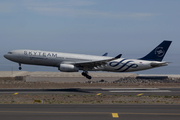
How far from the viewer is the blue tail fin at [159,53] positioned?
1918 inches

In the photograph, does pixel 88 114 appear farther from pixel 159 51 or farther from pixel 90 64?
pixel 159 51

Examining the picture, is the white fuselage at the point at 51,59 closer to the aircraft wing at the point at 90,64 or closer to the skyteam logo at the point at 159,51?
Answer: the aircraft wing at the point at 90,64

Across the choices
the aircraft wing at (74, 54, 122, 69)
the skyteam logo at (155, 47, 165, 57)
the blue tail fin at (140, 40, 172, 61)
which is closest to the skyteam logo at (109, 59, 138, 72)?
the aircraft wing at (74, 54, 122, 69)

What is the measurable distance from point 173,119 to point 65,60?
28.6m

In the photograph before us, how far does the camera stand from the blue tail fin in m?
48.7

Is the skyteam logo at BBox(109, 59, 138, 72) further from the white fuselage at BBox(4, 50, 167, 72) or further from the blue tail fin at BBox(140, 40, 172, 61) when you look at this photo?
the blue tail fin at BBox(140, 40, 172, 61)

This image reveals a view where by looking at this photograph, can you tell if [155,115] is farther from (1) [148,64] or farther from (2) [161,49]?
(2) [161,49]

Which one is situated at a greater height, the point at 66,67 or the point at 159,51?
the point at 159,51

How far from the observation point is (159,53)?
161 ft

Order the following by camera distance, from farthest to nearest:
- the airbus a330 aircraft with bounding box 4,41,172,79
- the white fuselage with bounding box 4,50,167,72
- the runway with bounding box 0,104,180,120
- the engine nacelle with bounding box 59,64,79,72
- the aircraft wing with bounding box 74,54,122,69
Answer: the white fuselage with bounding box 4,50,167,72
the airbus a330 aircraft with bounding box 4,41,172,79
the aircraft wing with bounding box 74,54,122,69
the engine nacelle with bounding box 59,64,79,72
the runway with bounding box 0,104,180,120

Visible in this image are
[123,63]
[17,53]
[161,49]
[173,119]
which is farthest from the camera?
[161,49]

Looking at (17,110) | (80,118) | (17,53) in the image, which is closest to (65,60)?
(17,53)

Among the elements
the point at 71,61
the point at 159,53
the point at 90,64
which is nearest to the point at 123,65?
the point at 90,64

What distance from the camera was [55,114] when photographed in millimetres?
18203
